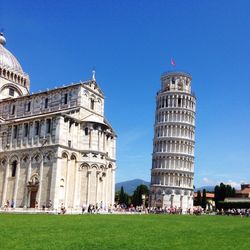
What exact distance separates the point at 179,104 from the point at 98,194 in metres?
43.9

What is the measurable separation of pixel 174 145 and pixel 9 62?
4133cm

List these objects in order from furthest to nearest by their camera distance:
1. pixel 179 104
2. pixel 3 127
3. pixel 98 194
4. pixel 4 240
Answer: pixel 179 104 < pixel 3 127 < pixel 98 194 < pixel 4 240

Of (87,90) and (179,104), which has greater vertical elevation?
(179,104)

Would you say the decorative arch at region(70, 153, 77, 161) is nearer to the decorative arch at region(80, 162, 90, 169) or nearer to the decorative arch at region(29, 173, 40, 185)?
the decorative arch at region(80, 162, 90, 169)

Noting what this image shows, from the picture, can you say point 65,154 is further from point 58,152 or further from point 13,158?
point 13,158

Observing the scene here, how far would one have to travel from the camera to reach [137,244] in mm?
13789

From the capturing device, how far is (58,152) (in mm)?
49656

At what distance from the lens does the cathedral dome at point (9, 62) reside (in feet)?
218

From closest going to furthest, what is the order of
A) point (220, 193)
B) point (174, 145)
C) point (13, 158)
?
point (13, 158), point (174, 145), point (220, 193)

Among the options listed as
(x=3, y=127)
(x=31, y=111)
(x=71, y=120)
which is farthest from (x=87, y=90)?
(x=3, y=127)

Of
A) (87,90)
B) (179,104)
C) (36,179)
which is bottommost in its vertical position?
(36,179)

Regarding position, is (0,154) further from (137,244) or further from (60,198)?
(137,244)

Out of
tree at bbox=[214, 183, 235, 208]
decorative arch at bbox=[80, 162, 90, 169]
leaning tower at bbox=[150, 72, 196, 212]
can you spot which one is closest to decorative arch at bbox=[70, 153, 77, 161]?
decorative arch at bbox=[80, 162, 90, 169]

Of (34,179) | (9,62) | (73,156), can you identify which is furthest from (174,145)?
(34,179)
